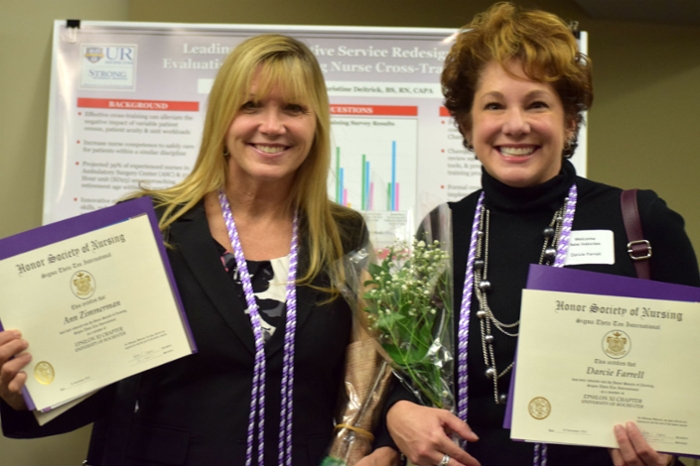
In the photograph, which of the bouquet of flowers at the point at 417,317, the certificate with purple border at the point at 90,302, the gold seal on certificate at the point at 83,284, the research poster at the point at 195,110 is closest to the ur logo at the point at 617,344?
the bouquet of flowers at the point at 417,317

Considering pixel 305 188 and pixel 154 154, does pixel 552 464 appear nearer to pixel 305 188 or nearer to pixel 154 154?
pixel 305 188

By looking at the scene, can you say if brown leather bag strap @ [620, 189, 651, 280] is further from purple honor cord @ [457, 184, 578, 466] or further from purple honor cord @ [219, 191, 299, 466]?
purple honor cord @ [219, 191, 299, 466]

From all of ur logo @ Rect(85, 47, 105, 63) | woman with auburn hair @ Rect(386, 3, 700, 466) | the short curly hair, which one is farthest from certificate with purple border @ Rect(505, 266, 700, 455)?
ur logo @ Rect(85, 47, 105, 63)

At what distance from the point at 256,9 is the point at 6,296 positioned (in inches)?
139

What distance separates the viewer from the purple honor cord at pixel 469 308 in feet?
6.00

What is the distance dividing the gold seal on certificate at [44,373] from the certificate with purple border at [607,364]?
119 cm

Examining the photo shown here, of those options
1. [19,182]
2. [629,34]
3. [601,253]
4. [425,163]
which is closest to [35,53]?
[19,182]

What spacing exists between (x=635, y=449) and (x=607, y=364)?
20 centimetres

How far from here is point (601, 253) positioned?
183 cm

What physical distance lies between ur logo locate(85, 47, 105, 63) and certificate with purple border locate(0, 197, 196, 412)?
225 cm

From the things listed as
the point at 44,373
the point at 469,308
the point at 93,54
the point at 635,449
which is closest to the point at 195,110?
the point at 93,54

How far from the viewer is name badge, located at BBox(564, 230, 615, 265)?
1824 millimetres

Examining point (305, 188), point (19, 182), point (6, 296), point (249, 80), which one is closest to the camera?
point (6, 296)

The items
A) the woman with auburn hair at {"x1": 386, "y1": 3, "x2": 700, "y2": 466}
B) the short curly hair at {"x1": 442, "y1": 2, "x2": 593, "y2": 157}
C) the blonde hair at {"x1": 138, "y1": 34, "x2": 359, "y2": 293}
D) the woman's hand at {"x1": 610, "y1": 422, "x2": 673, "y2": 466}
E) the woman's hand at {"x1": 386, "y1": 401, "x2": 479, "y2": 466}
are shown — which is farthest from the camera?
the blonde hair at {"x1": 138, "y1": 34, "x2": 359, "y2": 293}
